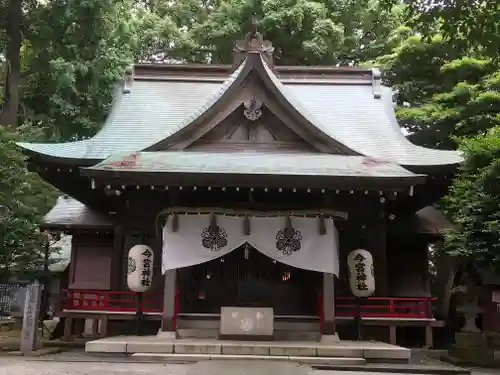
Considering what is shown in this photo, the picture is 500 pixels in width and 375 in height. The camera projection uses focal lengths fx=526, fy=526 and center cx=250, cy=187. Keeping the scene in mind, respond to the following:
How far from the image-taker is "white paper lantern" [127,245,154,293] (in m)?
11.7

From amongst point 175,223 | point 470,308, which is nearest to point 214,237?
point 175,223

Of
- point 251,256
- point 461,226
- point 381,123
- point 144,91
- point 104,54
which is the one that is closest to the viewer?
point 461,226

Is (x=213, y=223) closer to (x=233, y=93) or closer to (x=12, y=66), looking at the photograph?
(x=233, y=93)

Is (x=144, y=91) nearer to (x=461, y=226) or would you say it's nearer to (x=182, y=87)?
(x=182, y=87)

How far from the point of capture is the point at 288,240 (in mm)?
11242

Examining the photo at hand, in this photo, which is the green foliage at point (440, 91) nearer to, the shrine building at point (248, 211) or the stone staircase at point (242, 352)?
Answer: the shrine building at point (248, 211)

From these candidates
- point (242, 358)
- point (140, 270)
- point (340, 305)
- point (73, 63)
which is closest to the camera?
point (242, 358)

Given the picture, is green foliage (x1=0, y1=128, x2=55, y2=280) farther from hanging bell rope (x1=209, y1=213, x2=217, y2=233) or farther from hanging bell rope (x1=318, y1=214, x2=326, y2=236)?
hanging bell rope (x1=318, y1=214, x2=326, y2=236)

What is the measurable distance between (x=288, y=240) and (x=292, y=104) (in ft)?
11.1

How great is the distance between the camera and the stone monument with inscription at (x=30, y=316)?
1098 cm

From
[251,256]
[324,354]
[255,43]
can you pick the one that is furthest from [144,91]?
[324,354]

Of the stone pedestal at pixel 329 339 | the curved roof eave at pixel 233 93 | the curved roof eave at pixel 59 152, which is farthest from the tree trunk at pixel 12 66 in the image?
the stone pedestal at pixel 329 339

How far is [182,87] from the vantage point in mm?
17562

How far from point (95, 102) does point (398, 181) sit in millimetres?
15215
